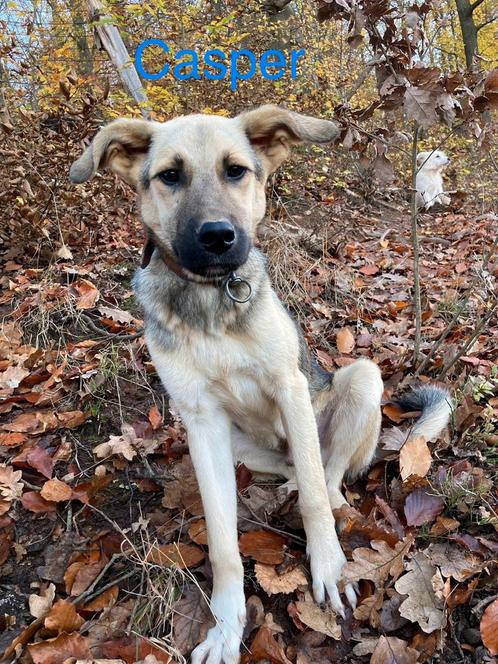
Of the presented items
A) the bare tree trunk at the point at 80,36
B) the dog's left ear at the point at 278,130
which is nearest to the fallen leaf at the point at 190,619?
the dog's left ear at the point at 278,130

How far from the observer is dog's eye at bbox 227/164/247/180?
2.47m

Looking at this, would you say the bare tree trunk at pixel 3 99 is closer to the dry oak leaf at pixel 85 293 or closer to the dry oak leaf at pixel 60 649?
the dry oak leaf at pixel 85 293

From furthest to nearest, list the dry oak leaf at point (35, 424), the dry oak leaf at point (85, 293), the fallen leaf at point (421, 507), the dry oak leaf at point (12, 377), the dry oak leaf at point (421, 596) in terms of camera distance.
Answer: the dry oak leaf at point (85, 293) → the dry oak leaf at point (12, 377) → the dry oak leaf at point (35, 424) → the fallen leaf at point (421, 507) → the dry oak leaf at point (421, 596)

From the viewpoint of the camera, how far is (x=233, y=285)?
253 cm

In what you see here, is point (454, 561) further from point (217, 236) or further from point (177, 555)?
point (217, 236)

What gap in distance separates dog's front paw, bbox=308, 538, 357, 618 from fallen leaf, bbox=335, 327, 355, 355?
2162mm

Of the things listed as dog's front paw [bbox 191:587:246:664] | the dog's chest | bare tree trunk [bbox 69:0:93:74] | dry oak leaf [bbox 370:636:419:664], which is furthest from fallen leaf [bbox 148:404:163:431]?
bare tree trunk [bbox 69:0:93:74]

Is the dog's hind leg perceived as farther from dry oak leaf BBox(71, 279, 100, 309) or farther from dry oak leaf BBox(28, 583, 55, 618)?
dry oak leaf BBox(71, 279, 100, 309)

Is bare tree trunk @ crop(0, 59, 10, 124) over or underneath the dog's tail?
over

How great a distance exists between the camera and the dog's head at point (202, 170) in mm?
2242

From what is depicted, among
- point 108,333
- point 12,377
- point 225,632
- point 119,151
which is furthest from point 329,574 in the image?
point 108,333

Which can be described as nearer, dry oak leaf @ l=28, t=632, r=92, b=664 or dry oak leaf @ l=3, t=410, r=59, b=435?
dry oak leaf @ l=28, t=632, r=92, b=664

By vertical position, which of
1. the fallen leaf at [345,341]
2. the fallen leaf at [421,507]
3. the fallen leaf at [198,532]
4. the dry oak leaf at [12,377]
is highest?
the dry oak leaf at [12,377]

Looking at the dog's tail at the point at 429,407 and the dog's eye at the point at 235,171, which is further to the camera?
the dog's tail at the point at 429,407
